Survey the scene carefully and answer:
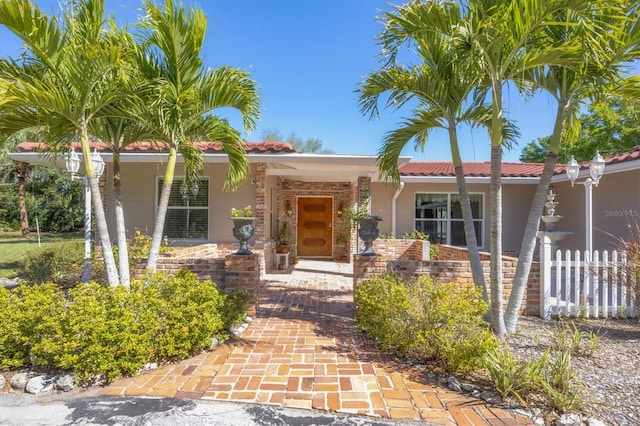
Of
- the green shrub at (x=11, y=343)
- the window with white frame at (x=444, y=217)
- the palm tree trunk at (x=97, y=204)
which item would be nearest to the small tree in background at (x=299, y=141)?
the window with white frame at (x=444, y=217)

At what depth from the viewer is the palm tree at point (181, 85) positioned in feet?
13.4

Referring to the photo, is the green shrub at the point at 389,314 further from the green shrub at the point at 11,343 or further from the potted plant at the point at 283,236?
the potted plant at the point at 283,236

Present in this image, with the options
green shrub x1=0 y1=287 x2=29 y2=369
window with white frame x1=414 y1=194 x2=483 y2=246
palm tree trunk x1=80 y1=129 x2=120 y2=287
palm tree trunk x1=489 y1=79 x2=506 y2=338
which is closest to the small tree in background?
window with white frame x1=414 y1=194 x2=483 y2=246

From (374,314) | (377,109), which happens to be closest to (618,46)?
(377,109)

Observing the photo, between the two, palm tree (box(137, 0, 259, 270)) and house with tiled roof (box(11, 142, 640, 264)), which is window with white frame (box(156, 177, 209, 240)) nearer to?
house with tiled roof (box(11, 142, 640, 264))

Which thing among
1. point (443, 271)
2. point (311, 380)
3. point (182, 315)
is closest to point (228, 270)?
point (182, 315)

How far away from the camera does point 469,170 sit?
11.6 metres

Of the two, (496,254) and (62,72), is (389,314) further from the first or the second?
(62,72)

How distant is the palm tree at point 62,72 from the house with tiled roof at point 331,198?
8.49ft

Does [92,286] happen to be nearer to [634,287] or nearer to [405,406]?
[405,406]

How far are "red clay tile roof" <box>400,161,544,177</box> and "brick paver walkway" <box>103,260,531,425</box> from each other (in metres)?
7.44

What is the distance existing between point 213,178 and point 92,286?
5464 mm

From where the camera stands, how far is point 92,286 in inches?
159

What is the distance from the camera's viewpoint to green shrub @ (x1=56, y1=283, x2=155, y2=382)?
10.9 ft
